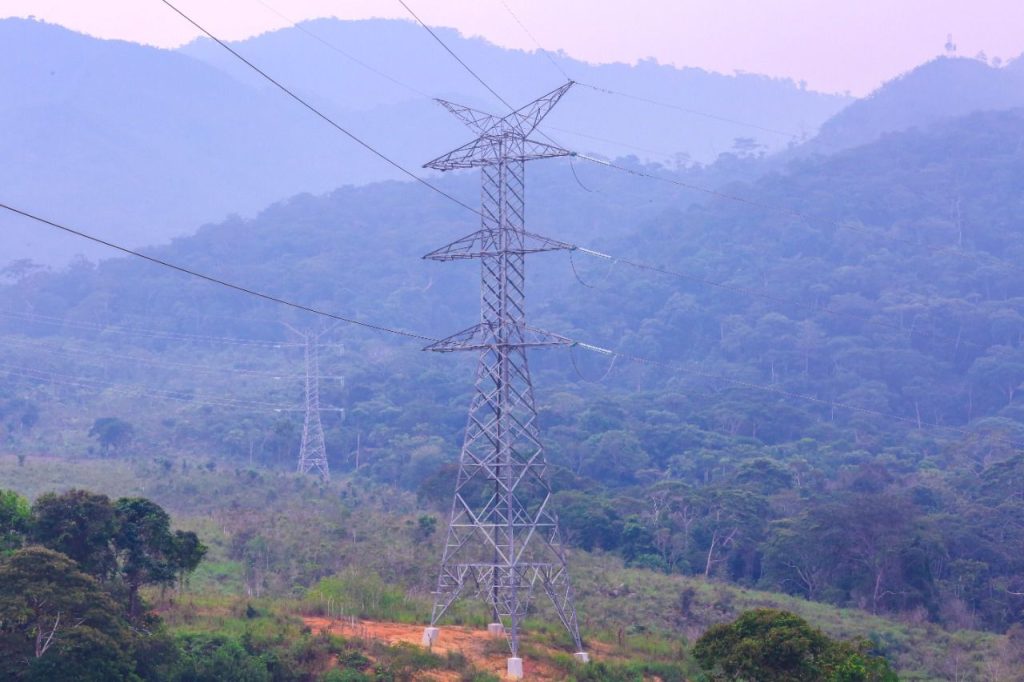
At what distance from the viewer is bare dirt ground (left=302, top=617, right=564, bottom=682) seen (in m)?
25.6

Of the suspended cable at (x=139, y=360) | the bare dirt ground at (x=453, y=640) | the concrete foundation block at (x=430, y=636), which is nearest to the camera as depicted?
the bare dirt ground at (x=453, y=640)

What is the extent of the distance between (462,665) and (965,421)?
78061 millimetres

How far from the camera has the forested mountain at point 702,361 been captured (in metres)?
52.9

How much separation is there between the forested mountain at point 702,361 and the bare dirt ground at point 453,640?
22513 millimetres

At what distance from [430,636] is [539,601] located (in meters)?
9.55

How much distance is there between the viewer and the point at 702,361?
344 feet

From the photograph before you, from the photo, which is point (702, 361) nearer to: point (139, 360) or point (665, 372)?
point (665, 372)

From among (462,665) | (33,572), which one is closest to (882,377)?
(462,665)

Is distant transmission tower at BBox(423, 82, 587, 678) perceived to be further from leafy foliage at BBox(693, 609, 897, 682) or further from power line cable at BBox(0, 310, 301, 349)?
power line cable at BBox(0, 310, 301, 349)

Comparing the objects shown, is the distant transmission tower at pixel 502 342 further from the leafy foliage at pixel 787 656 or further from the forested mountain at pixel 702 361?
the forested mountain at pixel 702 361

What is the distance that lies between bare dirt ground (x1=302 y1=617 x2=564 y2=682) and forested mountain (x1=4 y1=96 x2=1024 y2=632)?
22.5m

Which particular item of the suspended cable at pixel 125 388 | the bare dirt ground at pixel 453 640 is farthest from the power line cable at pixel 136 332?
the bare dirt ground at pixel 453 640

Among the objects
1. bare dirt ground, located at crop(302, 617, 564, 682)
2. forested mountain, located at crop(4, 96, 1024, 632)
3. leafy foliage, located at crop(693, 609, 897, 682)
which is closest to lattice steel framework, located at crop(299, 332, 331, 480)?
forested mountain, located at crop(4, 96, 1024, 632)

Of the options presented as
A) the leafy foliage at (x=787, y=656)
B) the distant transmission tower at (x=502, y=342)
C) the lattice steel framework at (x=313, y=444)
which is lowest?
the lattice steel framework at (x=313, y=444)
